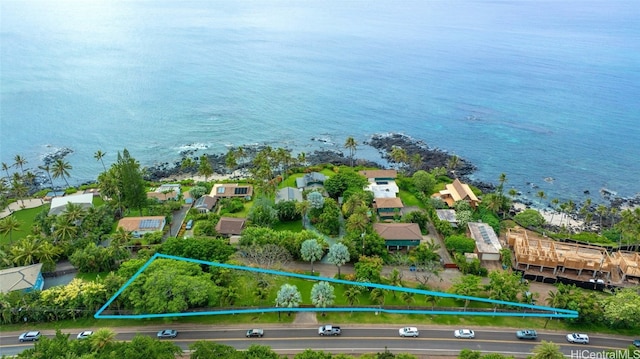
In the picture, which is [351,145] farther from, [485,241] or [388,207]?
[485,241]

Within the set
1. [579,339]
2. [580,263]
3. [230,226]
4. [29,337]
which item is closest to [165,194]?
[230,226]

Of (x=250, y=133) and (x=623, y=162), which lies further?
(x=250, y=133)

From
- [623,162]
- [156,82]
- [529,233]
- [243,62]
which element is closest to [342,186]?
[529,233]

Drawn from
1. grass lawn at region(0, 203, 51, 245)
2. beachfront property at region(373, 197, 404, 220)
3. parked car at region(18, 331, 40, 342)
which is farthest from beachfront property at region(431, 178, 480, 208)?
grass lawn at region(0, 203, 51, 245)

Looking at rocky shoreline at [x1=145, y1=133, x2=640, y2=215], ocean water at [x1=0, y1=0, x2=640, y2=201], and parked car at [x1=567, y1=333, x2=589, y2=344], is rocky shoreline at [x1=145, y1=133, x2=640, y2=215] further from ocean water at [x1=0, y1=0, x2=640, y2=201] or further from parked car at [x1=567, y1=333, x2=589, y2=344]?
parked car at [x1=567, y1=333, x2=589, y2=344]

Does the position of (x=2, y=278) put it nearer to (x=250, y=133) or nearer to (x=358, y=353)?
(x=358, y=353)
